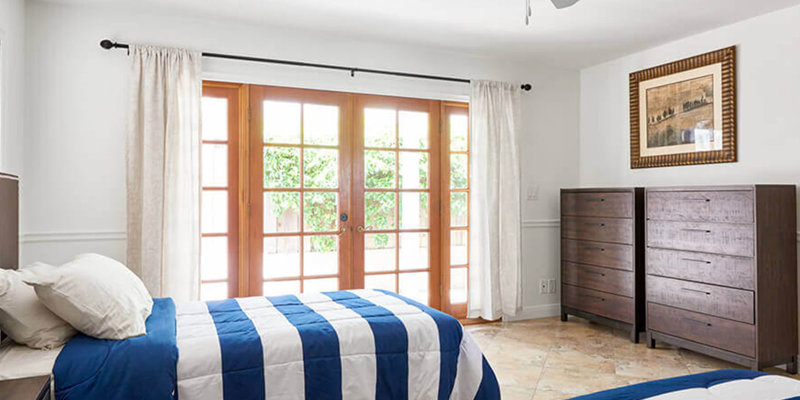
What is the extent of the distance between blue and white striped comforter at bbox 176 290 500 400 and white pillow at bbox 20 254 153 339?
22cm

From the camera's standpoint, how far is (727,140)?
385 cm

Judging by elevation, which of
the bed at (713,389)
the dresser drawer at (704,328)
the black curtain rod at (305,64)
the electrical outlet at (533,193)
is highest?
the black curtain rod at (305,64)

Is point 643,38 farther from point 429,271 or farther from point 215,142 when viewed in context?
point 215,142

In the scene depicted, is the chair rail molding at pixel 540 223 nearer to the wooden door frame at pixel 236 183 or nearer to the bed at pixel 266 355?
the bed at pixel 266 355

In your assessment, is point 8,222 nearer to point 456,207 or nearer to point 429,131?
point 429,131

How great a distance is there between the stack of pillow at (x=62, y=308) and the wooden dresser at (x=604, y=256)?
355 cm

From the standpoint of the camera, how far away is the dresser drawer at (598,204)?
4.18 m

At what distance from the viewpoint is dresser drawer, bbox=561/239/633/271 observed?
13.7 ft

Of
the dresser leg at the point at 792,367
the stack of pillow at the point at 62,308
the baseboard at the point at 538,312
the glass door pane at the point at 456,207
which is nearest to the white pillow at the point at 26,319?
the stack of pillow at the point at 62,308

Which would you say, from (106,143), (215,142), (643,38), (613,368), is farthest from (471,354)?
(643,38)

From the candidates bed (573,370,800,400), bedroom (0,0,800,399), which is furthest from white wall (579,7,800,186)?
bed (573,370,800,400)

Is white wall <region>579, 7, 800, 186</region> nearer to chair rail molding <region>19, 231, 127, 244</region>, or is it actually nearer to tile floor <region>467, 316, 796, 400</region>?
tile floor <region>467, 316, 796, 400</region>

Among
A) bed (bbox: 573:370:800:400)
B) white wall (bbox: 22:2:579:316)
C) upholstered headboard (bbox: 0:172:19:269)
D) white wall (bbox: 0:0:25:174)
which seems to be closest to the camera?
bed (bbox: 573:370:800:400)

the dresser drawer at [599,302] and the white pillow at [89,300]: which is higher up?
the white pillow at [89,300]
